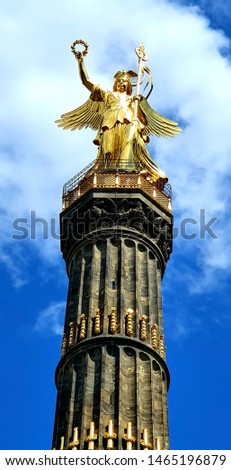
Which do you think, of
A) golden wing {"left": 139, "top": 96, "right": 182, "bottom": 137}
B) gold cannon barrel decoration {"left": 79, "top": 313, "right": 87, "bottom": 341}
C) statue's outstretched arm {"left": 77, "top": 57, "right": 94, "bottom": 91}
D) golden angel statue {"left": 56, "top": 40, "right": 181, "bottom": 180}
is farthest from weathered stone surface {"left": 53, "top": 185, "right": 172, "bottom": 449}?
statue's outstretched arm {"left": 77, "top": 57, "right": 94, "bottom": 91}

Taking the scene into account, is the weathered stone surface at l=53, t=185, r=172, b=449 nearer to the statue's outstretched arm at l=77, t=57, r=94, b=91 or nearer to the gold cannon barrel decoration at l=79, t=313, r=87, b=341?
the gold cannon barrel decoration at l=79, t=313, r=87, b=341

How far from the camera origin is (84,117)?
5200 cm

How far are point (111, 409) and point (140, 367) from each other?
107 inches

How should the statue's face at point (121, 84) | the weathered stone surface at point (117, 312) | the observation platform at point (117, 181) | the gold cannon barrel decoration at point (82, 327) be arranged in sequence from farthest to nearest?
the statue's face at point (121, 84)
the observation platform at point (117, 181)
the gold cannon barrel decoration at point (82, 327)
the weathered stone surface at point (117, 312)

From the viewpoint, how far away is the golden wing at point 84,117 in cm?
5166

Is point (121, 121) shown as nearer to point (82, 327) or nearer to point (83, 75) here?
point (83, 75)

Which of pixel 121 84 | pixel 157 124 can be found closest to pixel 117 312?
pixel 157 124

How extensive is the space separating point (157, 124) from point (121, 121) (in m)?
3.32

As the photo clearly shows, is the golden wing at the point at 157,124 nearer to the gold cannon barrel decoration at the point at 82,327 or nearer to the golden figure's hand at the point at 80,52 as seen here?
the golden figure's hand at the point at 80,52

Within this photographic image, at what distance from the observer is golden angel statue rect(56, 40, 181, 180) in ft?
158

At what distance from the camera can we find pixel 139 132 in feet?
163

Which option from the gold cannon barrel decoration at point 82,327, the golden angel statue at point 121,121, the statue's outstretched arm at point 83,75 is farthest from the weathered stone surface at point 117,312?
the statue's outstretched arm at point 83,75
